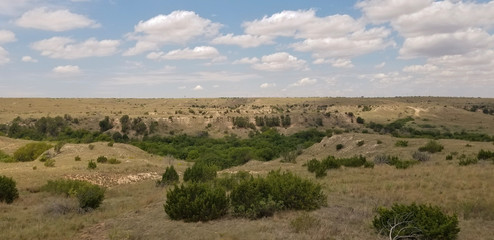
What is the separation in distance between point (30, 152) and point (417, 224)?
48266mm

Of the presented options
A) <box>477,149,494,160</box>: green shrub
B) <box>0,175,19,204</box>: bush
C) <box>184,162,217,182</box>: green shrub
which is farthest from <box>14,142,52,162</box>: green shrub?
<box>477,149,494,160</box>: green shrub

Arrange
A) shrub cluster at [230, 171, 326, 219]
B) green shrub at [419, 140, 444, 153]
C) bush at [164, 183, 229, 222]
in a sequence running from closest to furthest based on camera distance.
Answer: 1. bush at [164, 183, 229, 222]
2. shrub cluster at [230, 171, 326, 219]
3. green shrub at [419, 140, 444, 153]

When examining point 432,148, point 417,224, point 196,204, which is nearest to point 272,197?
point 196,204

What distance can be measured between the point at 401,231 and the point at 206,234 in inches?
188

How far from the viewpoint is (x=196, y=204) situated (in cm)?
1034

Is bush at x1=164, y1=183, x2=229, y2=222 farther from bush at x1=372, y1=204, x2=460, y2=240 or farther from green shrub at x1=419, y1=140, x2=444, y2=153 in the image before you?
green shrub at x1=419, y1=140, x2=444, y2=153

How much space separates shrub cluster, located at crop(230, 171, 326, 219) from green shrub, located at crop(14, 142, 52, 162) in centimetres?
4195

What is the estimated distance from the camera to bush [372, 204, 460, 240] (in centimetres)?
834

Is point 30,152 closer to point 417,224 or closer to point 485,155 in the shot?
point 417,224

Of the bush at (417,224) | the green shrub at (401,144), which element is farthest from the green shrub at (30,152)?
the bush at (417,224)

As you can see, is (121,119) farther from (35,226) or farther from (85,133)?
(35,226)

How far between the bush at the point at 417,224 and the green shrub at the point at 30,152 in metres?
46.1

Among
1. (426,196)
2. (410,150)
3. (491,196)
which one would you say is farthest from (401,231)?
(410,150)

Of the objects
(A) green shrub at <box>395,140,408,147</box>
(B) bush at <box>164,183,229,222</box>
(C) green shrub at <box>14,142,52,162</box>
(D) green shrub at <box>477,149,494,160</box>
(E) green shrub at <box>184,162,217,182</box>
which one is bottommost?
(C) green shrub at <box>14,142,52,162</box>
